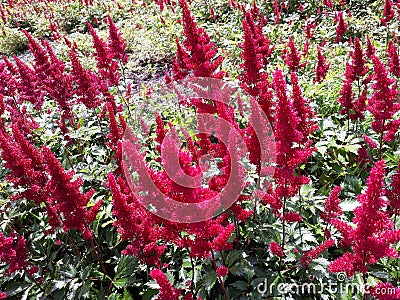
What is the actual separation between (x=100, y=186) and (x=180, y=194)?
107 inches

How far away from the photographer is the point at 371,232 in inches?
92.5

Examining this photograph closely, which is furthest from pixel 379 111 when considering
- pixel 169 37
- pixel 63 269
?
pixel 169 37

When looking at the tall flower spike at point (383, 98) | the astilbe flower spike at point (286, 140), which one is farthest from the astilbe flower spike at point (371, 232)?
the tall flower spike at point (383, 98)

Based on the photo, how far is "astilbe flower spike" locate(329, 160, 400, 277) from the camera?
2.22 metres

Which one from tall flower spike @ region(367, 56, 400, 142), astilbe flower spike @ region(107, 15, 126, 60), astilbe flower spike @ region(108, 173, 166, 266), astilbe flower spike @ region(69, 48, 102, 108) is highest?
astilbe flower spike @ region(107, 15, 126, 60)

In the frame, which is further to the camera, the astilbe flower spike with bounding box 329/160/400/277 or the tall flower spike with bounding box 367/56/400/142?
the tall flower spike with bounding box 367/56/400/142

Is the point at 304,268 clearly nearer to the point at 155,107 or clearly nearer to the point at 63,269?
the point at 63,269

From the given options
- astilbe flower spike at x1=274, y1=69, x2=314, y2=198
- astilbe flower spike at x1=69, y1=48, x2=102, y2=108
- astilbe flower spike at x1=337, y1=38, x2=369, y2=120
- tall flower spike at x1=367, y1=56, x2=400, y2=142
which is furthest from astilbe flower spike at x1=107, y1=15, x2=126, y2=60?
tall flower spike at x1=367, y1=56, x2=400, y2=142

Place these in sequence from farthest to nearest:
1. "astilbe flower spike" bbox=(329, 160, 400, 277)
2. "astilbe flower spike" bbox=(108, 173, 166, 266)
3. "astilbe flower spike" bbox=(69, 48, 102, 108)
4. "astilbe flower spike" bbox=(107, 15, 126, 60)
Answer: "astilbe flower spike" bbox=(107, 15, 126, 60) < "astilbe flower spike" bbox=(69, 48, 102, 108) < "astilbe flower spike" bbox=(108, 173, 166, 266) < "astilbe flower spike" bbox=(329, 160, 400, 277)

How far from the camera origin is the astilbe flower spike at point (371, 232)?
7.29 feet

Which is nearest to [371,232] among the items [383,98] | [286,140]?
[286,140]

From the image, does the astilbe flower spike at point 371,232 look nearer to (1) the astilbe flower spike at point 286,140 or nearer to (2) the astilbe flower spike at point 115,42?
(1) the astilbe flower spike at point 286,140

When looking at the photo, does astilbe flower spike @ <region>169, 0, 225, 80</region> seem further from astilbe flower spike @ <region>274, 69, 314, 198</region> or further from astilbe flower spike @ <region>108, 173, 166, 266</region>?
astilbe flower spike @ <region>108, 173, 166, 266</region>

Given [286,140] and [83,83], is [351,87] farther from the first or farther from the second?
[83,83]
